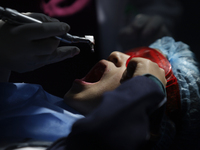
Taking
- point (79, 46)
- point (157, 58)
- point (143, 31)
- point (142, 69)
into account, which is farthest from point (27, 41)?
point (143, 31)

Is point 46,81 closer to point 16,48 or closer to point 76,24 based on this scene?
point 76,24

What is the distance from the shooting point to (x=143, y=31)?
4.67 ft

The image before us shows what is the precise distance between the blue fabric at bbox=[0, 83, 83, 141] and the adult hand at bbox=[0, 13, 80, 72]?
15 cm

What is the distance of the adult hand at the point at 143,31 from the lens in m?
1.38

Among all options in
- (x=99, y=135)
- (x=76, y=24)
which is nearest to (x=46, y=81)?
(x=76, y=24)

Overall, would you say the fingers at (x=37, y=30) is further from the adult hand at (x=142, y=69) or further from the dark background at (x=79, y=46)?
the dark background at (x=79, y=46)

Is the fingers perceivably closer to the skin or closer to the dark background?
the skin

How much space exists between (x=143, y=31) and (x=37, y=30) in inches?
37.9

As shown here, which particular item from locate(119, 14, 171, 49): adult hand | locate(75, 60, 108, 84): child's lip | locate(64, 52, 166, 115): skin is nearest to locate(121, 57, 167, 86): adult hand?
locate(64, 52, 166, 115): skin

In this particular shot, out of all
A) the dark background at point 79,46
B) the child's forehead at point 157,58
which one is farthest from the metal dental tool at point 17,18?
the dark background at point 79,46

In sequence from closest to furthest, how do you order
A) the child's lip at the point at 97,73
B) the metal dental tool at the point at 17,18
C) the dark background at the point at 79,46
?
the metal dental tool at the point at 17,18, the child's lip at the point at 97,73, the dark background at the point at 79,46

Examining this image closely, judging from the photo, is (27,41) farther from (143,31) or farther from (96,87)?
(143,31)

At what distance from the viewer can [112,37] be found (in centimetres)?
160

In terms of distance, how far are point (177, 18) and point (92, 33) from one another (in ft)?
2.04
